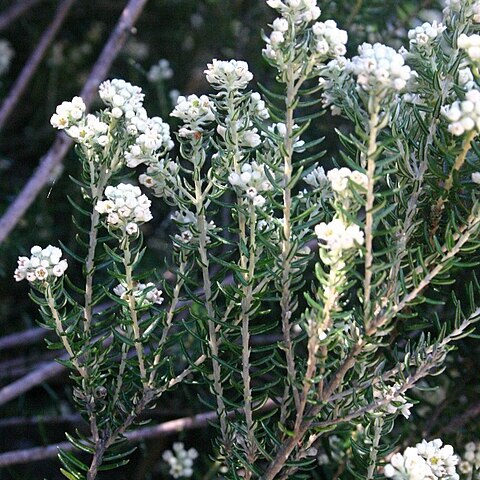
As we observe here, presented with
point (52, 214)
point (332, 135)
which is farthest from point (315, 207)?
point (52, 214)

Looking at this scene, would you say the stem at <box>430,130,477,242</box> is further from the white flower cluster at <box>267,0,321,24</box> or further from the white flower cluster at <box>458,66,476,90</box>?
the white flower cluster at <box>267,0,321,24</box>

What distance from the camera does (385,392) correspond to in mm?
789

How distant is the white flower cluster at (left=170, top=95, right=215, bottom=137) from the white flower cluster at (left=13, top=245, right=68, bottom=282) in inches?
7.5

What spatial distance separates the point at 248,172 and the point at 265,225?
9cm

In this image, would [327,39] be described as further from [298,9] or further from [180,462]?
[180,462]

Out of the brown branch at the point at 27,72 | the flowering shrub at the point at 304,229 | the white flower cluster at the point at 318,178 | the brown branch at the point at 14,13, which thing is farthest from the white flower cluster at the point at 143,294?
Answer: the brown branch at the point at 14,13

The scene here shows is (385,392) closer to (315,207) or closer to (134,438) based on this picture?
(315,207)

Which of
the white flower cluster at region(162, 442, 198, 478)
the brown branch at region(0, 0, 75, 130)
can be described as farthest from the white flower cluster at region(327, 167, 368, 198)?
the brown branch at region(0, 0, 75, 130)

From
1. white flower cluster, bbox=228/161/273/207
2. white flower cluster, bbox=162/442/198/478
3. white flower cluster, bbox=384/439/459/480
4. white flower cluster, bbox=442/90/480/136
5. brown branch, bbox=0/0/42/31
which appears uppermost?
white flower cluster, bbox=442/90/480/136

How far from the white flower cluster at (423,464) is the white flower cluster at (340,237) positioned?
0.68 feet

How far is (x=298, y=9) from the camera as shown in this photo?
2.47 feet

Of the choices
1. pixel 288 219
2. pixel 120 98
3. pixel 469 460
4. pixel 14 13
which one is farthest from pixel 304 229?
pixel 14 13

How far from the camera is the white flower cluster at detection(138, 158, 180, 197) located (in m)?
0.82

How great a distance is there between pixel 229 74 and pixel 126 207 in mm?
176
